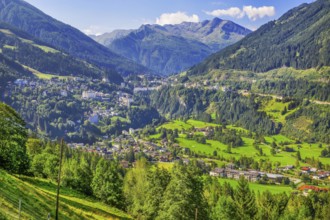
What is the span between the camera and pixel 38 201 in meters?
36.0

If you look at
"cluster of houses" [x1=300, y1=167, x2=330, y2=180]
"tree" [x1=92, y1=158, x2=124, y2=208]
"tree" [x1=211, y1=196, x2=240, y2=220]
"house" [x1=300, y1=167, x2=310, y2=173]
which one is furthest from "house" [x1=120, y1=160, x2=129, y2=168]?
"tree" [x1=211, y1=196, x2=240, y2=220]

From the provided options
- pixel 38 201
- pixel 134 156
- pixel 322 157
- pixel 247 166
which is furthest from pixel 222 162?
pixel 38 201

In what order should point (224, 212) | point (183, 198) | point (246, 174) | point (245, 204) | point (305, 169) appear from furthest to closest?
point (305, 169) < point (246, 174) < point (245, 204) < point (224, 212) < point (183, 198)

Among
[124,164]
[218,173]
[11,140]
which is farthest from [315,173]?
[11,140]

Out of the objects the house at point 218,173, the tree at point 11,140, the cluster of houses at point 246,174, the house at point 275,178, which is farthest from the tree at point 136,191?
the house at point 275,178

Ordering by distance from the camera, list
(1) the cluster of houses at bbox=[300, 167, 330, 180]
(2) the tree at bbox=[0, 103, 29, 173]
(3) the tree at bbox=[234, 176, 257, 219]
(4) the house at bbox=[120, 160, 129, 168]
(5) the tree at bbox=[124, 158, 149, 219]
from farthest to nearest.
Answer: (4) the house at bbox=[120, 160, 129, 168] → (1) the cluster of houses at bbox=[300, 167, 330, 180] → (3) the tree at bbox=[234, 176, 257, 219] → (5) the tree at bbox=[124, 158, 149, 219] → (2) the tree at bbox=[0, 103, 29, 173]

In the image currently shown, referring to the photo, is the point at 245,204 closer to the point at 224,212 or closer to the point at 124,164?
the point at 224,212

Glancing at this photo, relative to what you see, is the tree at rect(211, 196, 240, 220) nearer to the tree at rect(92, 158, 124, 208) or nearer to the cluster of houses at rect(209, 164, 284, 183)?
the tree at rect(92, 158, 124, 208)

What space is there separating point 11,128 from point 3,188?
2233 cm

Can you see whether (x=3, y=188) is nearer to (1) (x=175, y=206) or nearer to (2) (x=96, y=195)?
(1) (x=175, y=206)

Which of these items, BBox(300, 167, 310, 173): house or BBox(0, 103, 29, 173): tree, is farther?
BBox(300, 167, 310, 173): house

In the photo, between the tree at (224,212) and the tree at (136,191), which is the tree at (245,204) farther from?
the tree at (136,191)

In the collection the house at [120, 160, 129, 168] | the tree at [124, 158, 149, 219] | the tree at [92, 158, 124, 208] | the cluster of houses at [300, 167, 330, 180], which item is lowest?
the house at [120, 160, 129, 168]

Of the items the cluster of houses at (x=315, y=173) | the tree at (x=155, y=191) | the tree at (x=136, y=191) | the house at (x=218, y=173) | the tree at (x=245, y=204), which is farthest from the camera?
the cluster of houses at (x=315, y=173)
